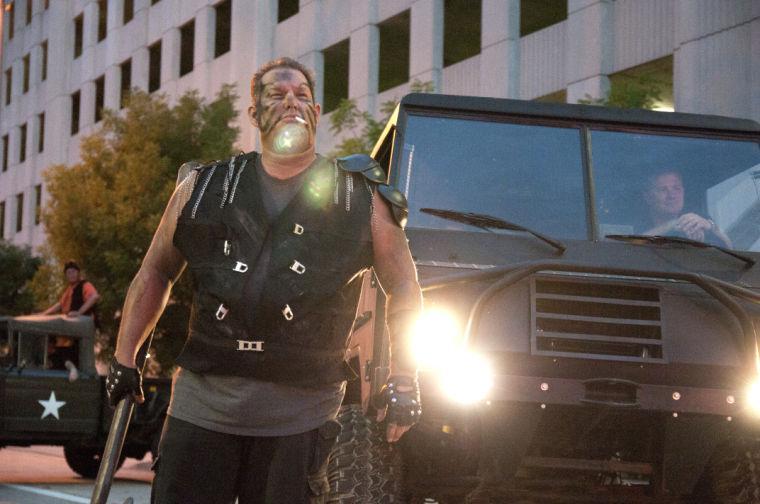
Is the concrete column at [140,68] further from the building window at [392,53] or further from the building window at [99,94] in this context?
the building window at [392,53]

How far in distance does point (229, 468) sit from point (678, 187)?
3919mm

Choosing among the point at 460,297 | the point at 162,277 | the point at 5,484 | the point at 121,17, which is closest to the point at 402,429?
the point at 162,277

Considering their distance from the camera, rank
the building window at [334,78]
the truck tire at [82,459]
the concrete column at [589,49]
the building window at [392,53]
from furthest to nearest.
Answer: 1. the building window at [334,78]
2. the building window at [392,53]
3. the concrete column at [589,49]
4. the truck tire at [82,459]

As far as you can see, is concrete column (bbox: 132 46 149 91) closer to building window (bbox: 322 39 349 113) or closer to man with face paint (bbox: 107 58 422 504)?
building window (bbox: 322 39 349 113)

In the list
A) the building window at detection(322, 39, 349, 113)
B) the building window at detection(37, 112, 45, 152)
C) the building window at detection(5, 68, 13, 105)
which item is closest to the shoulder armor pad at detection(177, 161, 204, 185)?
the building window at detection(322, 39, 349, 113)

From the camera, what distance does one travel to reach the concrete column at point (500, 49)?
909 inches

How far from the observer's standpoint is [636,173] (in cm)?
693

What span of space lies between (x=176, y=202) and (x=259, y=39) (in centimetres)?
2745

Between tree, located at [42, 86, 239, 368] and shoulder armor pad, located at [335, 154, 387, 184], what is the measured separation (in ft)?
67.5

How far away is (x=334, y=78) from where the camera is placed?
96.0ft

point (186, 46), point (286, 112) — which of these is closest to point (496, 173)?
point (286, 112)

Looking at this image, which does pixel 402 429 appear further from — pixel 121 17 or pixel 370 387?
pixel 121 17

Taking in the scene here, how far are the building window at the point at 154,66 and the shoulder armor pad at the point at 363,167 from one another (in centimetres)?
3369

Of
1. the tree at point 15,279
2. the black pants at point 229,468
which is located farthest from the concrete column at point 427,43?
the black pants at point 229,468
